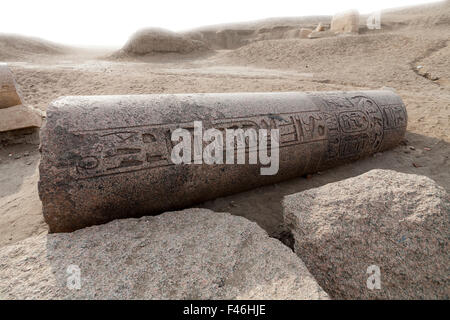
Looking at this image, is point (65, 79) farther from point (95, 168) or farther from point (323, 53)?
point (323, 53)

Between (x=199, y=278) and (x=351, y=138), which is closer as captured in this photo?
(x=199, y=278)

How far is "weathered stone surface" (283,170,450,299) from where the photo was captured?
4.81 feet

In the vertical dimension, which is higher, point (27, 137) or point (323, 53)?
point (323, 53)

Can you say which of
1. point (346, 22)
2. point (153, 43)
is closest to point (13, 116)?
point (153, 43)

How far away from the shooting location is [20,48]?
Result: 12328 millimetres

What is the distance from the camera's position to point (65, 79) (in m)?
7.29

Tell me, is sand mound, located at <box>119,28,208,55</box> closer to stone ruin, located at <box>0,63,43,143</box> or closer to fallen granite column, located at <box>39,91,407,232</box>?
stone ruin, located at <box>0,63,43,143</box>

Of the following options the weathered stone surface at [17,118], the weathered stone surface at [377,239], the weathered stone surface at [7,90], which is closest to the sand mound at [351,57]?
the weathered stone surface at [377,239]

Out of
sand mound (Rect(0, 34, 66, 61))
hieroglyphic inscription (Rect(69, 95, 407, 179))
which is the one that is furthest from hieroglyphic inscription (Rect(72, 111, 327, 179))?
sand mound (Rect(0, 34, 66, 61))

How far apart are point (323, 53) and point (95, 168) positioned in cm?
995

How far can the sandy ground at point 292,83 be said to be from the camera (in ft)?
8.13

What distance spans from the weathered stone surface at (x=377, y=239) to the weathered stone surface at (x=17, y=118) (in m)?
4.09

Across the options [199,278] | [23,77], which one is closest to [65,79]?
[23,77]
